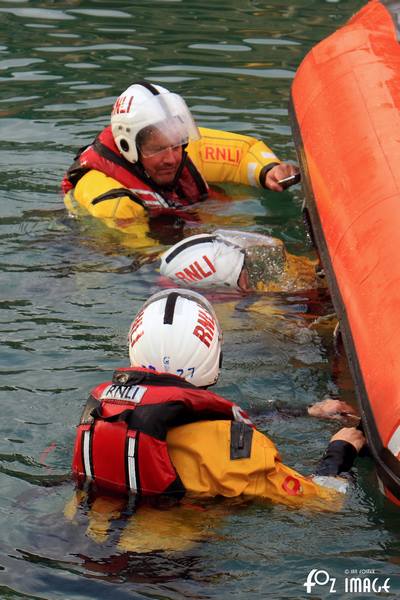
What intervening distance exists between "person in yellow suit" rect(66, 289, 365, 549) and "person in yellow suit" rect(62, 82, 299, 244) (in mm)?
3168

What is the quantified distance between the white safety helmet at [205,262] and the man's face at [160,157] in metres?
1.24

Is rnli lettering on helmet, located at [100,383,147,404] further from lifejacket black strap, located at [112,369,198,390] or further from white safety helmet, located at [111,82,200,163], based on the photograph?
white safety helmet, located at [111,82,200,163]

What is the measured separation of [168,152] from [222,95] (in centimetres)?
276

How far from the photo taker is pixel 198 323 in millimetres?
4688

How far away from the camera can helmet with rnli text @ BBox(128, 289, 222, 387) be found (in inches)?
182

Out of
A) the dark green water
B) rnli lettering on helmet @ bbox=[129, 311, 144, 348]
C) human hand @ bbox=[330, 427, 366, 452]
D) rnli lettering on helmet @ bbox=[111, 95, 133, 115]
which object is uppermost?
rnli lettering on helmet @ bbox=[129, 311, 144, 348]

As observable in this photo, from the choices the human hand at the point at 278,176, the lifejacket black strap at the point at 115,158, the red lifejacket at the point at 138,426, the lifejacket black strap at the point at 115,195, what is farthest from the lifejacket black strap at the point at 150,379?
the human hand at the point at 278,176

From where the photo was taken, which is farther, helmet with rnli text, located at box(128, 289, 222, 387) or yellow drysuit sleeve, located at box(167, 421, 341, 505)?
helmet with rnli text, located at box(128, 289, 222, 387)

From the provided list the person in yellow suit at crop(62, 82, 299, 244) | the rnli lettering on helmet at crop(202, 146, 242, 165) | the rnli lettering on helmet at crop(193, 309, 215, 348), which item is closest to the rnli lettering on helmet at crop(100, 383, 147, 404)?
the rnli lettering on helmet at crop(193, 309, 215, 348)

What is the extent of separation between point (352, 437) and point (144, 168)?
3410mm

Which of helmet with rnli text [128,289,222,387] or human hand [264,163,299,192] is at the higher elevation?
helmet with rnli text [128,289,222,387]

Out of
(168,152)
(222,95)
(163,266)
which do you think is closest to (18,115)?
(222,95)

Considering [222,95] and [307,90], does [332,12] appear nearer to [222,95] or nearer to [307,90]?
[222,95]

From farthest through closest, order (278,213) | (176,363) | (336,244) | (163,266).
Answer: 1. (278,213)
2. (163,266)
3. (336,244)
4. (176,363)
